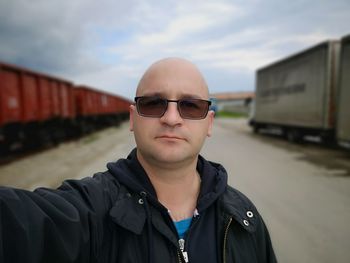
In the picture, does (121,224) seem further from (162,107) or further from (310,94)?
(310,94)

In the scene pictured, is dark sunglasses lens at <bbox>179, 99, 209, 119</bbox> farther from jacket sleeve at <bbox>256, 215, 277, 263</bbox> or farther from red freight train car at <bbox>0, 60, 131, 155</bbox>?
red freight train car at <bbox>0, 60, 131, 155</bbox>

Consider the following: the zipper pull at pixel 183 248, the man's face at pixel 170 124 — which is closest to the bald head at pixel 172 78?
the man's face at pixel 170 124

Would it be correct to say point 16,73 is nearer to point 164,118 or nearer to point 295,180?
point 295,180

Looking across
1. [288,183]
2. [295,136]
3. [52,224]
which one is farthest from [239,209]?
[295,136]

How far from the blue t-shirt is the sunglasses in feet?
1.58

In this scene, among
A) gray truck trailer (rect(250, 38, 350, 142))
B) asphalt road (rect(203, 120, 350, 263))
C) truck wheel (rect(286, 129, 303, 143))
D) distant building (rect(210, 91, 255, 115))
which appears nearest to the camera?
asphalt road (rect(203, 120, 350, 263))

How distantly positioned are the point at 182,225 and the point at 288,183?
5517 mm

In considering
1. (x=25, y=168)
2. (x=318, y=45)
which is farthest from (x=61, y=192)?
(x=318, y=45)

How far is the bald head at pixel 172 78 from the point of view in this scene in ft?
5.30

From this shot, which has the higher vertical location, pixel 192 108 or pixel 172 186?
pixel 192 108

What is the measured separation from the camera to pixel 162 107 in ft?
5.24

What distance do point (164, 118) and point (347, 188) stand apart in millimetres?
5727

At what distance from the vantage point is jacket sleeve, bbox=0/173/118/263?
1075 mm

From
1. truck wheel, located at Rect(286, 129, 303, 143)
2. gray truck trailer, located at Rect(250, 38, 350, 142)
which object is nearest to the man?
gray truck trailer, located at Rect(250, 38, 350, 142)
